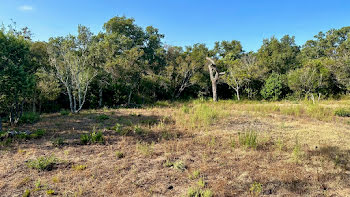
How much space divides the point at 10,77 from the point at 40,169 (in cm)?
460

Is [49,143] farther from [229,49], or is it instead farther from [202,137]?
[229,49]

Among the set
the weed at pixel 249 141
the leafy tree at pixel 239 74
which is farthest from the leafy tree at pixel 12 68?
the leafy tree at pixel 239 74

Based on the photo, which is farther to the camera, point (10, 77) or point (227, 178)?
point (10, 77)

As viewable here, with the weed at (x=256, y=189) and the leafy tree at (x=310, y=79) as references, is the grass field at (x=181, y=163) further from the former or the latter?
the leafy tree at (x=310, y=79)

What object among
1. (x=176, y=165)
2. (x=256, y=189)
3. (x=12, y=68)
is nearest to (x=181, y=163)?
(x=176, y=165)

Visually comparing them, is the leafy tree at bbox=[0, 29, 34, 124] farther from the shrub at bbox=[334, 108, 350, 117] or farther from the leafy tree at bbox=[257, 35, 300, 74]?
the leafy tree at bbox=[257, 35, 300, 74]

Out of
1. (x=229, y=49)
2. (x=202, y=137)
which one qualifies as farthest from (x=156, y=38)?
(x=202, y=137)

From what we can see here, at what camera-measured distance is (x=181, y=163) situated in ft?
12.4

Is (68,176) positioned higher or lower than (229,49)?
lower

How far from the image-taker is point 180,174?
3.51 m

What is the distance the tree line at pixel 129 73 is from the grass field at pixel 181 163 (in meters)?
3.40

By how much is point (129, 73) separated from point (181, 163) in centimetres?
1057

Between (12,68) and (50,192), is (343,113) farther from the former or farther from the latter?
(12,68)

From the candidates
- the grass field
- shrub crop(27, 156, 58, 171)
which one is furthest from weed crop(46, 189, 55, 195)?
shrub crop(27, 156, 58, 171)
